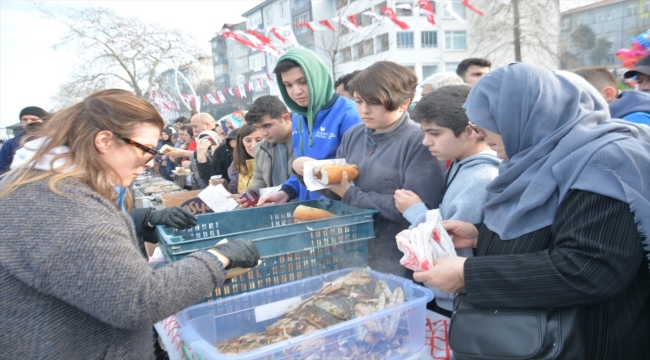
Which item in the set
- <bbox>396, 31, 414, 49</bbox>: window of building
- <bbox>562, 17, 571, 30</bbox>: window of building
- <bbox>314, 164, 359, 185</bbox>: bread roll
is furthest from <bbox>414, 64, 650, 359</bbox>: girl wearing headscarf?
<bbox>396, 31, 414, 49</bbox>: window of building

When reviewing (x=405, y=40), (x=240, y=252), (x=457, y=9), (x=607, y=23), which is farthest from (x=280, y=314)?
(x=457, y=9)

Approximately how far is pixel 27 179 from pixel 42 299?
36cm

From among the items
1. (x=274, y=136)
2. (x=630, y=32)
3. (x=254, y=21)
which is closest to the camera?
(x=274, y=136)

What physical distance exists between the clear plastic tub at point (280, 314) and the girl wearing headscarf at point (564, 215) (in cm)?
16

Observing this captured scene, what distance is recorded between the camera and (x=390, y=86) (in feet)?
7.18

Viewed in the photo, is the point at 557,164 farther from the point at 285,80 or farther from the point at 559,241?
the point at 285,80

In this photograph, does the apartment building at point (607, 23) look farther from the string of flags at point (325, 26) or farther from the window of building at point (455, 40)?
the string of flags at point (325, 26)

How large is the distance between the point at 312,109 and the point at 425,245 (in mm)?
1622

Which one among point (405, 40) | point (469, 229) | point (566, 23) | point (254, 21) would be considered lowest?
point (469, 229)

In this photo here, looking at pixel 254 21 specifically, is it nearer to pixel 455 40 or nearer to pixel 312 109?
pixel 455 40

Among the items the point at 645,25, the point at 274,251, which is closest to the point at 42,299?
the point at 274,251

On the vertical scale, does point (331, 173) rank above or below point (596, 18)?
below

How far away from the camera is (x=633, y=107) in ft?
8.88

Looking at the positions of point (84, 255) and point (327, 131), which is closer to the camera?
point (84, 255)
